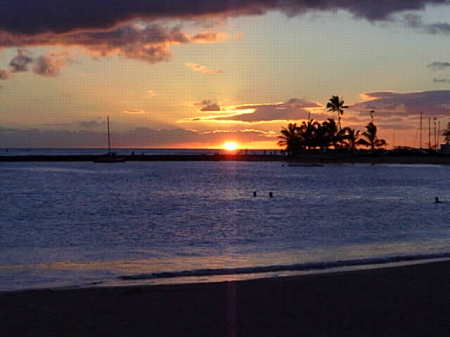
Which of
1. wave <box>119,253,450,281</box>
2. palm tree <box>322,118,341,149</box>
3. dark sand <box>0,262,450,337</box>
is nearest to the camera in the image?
dark sand <box>0,262,450,337</box>

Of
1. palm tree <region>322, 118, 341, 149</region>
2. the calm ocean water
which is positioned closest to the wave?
the calm ocean water

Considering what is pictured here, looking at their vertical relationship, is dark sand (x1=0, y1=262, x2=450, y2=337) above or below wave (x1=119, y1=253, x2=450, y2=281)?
above

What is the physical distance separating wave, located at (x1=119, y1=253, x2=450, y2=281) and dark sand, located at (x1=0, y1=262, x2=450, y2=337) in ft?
7.40

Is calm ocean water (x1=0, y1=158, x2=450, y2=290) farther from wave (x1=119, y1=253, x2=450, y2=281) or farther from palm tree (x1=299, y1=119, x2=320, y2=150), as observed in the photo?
palm tree (x1=299, y1=119, x2=320, y2=150)

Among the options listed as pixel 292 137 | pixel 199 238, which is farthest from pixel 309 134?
pixel 199 238

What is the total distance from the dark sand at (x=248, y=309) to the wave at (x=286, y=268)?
7.40 feet

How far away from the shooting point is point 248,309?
11.0m

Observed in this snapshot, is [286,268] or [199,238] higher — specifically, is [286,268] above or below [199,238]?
above

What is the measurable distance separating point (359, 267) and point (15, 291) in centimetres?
900

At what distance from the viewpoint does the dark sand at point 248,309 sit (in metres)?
9.48

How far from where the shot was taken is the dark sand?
31.1ft

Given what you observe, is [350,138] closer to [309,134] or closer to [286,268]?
[309,134]

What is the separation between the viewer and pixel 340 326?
31.7 ft

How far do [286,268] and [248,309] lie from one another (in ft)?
18.6
